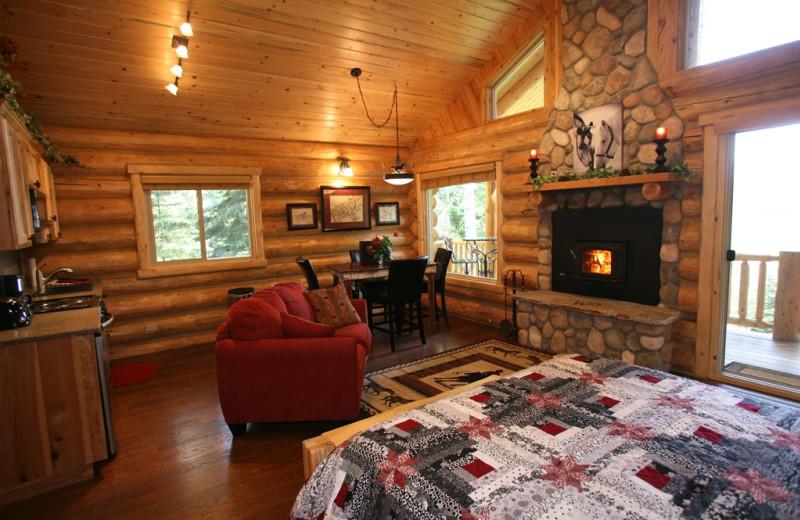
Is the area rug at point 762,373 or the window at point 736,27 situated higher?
the window at point 736,27

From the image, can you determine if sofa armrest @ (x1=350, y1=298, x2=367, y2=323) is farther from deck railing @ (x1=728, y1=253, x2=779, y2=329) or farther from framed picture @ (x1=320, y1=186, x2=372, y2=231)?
deck railing @ (x1=728, y1=253, x2=779, y2=329)

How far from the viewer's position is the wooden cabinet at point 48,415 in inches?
95.5

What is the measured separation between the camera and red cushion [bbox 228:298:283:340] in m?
2.92

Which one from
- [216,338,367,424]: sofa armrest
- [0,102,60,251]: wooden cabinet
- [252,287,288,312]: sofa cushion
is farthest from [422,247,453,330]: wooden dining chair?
[0,102,60,251]: wooden cabinet

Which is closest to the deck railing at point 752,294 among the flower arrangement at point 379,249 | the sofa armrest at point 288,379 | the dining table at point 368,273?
the dining table at point 368,273

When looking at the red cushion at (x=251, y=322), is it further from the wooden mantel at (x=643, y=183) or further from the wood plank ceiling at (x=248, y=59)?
the wooden mantel at (x=643, y=183)

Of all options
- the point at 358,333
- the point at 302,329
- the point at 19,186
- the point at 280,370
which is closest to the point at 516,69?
the point at 358,333

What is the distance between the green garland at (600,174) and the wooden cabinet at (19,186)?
4.41 meters

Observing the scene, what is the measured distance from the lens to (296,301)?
12.4ft

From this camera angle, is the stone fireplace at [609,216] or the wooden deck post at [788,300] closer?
the stone fireplace at [609,216]

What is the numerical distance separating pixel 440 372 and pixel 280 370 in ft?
5.75

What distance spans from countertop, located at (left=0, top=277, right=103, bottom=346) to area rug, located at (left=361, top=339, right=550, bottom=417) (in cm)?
197

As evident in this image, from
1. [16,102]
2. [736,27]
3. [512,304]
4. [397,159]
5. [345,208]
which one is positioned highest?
[736,27]

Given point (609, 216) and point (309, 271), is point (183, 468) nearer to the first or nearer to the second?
point (309, 271)
